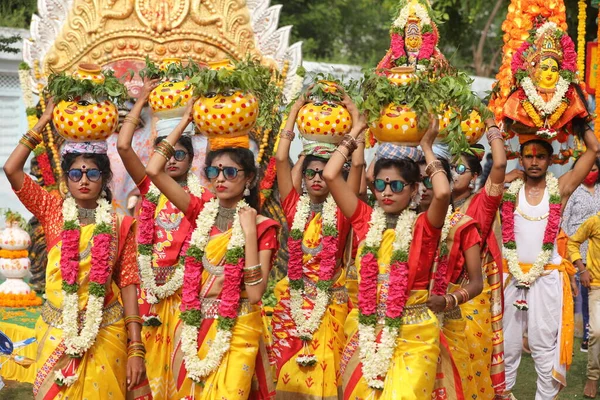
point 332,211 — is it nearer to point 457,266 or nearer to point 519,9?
point 457,266

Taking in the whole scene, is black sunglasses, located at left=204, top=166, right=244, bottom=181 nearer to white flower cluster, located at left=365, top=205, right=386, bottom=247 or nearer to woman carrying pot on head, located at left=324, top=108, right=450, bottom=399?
woman carrying pot on head, located at left=324, top=108, right=450, bottom=399

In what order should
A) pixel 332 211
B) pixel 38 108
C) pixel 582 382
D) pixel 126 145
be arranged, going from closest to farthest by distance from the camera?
pixel 126 145, pixel 332 211, pixel 582 382, pixel 38 108

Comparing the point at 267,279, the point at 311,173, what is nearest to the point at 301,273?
the point at 311,173

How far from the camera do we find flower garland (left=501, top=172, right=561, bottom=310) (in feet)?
24.8

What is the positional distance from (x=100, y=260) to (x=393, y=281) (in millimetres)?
1560

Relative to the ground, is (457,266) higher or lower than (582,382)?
higher

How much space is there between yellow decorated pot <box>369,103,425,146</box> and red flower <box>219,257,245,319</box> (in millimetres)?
1030

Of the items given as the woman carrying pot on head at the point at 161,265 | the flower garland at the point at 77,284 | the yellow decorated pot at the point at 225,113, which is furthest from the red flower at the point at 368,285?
the woman carrying pot on head at the point at 161,265

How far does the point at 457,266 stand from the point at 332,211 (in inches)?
37.1

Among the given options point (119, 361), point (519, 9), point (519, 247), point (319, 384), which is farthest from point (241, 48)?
point (119, 361)

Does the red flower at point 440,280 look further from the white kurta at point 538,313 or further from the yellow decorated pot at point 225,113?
the white kurta at point 538,313

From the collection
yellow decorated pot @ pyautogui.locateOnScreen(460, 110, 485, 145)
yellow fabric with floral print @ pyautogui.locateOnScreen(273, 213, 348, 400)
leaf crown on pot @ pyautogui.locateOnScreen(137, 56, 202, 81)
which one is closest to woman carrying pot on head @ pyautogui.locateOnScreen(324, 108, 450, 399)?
yellow fabric with floral print @ pyautogui.locateOnScreen(273, 213, 348, 400)

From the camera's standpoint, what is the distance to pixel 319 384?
672 cm

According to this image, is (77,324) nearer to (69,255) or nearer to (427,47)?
(69,255)
